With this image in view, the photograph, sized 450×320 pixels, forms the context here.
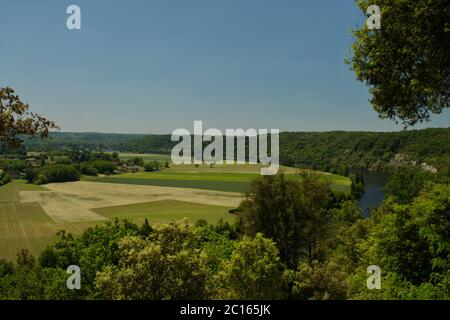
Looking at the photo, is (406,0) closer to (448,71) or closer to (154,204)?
(448,71)

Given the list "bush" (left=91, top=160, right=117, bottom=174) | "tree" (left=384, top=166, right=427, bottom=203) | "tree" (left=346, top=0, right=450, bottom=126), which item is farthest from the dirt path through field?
"tree" (left=346, top=0, right=450, bottom=126)

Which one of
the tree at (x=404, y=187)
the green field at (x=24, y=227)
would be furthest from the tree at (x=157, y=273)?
the tree at (x=404, y=187)

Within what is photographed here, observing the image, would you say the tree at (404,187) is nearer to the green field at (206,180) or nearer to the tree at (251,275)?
the green field at (206,180)

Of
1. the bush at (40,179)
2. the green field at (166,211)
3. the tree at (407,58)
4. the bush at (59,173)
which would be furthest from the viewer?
the bush at (59,173)

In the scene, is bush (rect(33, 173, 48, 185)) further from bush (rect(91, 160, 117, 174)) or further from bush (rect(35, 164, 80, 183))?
bush (rect(91, 160, 117, 174))

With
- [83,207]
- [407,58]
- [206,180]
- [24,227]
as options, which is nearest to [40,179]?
[83,207]
